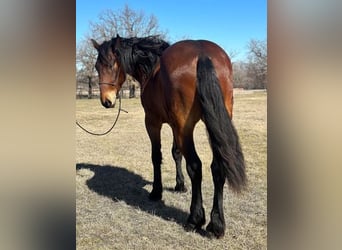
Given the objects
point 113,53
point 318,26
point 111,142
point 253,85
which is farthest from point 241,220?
point 113,53

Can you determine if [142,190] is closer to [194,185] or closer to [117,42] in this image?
[194,185]

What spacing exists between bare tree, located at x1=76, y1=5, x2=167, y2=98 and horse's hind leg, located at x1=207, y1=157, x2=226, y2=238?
0.70 m

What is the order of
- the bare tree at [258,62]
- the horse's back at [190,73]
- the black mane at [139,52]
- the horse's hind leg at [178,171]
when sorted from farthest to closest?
the horse's hind leg at [178,171] → the black mane at [139,52] → the horse's back at [190,73] → the bare tree at [258,62]

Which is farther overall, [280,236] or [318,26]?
[280,236]

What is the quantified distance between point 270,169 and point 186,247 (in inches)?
23.2

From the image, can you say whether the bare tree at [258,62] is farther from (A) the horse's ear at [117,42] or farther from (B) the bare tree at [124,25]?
(A) the horse's ear at [117,42]

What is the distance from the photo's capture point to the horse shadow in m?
1.62

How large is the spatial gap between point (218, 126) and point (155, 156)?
1.59 feet

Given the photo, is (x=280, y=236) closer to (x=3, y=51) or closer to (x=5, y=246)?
(x=5, y=246)

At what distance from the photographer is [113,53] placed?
1.54m

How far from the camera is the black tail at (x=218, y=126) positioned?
1.38 m

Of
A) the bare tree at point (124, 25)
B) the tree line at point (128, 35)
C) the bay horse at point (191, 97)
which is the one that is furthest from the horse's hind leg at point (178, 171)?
the bare tree at point (124, 25)

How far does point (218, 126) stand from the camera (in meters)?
1.38

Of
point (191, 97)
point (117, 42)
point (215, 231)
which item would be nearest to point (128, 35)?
point (117, 42)
